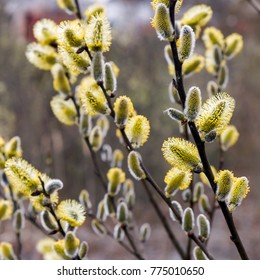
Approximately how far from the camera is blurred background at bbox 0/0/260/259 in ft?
8.47

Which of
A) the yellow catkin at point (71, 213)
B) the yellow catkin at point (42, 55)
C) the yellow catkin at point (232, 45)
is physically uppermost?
the yellow catkin at point (42, 55)

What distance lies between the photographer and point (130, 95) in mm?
2672

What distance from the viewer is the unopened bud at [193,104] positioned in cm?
41

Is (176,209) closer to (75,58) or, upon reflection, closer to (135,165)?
(135,165)

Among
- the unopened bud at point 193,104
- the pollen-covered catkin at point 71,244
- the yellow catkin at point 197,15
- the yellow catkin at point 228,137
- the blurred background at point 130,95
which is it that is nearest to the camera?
the unopened bud at point 193,104

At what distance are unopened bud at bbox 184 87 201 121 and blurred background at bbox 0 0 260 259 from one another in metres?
1.83

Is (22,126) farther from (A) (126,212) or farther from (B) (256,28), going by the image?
(A) (126,212)

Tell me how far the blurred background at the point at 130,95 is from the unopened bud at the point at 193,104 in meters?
1.83

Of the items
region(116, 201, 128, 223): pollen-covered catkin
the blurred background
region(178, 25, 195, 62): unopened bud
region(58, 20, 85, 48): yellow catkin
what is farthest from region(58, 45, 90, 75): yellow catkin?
the blurred background

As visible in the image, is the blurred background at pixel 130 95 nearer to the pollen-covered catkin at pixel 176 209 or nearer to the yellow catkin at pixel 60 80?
the yellow catkin at pixel 60 80

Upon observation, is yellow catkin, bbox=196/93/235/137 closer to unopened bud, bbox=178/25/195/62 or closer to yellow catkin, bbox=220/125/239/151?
unopened bud, bbox=178/25/195/62

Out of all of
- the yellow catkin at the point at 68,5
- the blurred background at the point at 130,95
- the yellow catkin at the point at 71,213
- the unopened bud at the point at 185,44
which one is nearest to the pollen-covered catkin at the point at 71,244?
the yellow catkin at the point at 71,213

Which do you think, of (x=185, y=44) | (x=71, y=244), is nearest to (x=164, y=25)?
(x=185, y=44)
